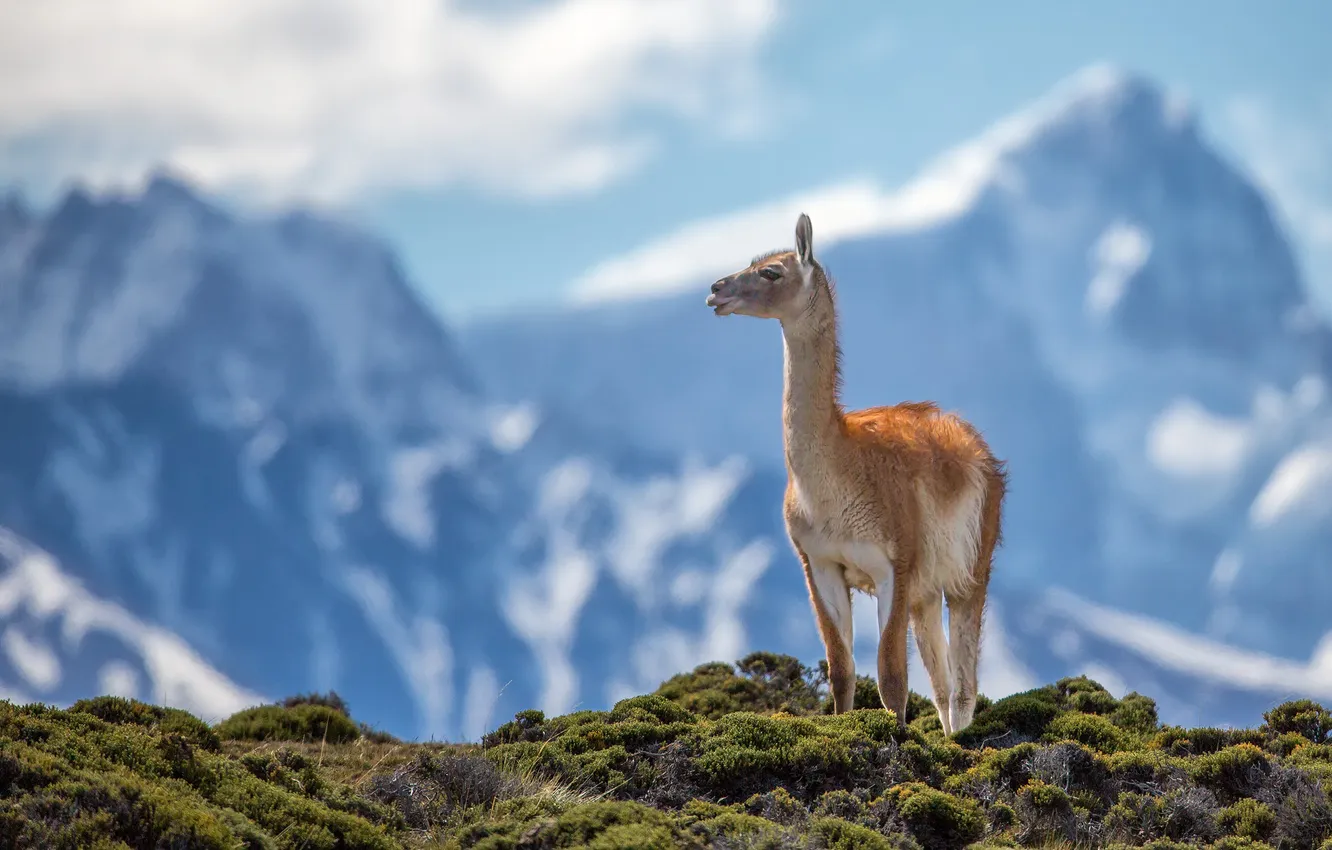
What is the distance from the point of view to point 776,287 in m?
13.2

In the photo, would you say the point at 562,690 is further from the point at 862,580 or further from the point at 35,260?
the point at 862,580

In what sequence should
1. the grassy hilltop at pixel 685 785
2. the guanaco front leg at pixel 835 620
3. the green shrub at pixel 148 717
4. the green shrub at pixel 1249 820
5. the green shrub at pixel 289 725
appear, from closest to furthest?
the grassy hilltop at pixel 685 785 < the green shrub at pixel 1249 820 < the green shrub at pixel 148 717 < the guanaco front leg at pixel 835 620 < the green shrub at pixel 289 725

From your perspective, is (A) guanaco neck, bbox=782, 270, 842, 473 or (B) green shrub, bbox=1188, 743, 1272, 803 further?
(A) guanaco neck, bbox=782, 270, 842, 473

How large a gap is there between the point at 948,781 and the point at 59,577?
138 m

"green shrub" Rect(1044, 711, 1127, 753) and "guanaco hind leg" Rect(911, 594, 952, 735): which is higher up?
"guanaco hind leg" Rect(911, 594, 952, 735)

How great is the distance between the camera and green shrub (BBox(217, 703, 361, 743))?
53.3 ft

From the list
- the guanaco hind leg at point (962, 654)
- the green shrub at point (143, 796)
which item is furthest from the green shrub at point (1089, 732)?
the green shrub at point (143, 796)

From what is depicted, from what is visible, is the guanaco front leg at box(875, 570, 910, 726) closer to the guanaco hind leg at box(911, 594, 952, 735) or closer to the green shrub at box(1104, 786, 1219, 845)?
the guanaco hind leg at box(911, 594, 952, 735)

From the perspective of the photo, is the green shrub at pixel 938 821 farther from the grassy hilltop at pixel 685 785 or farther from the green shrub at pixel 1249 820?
the green shrub at pixel 1249 820

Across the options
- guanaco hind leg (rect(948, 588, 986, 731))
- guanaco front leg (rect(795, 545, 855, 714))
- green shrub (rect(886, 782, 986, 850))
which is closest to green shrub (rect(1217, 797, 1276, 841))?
green shrub (rect(886, 782, 986, 850))

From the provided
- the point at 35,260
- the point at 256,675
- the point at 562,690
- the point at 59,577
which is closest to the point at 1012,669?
the point at 562,690

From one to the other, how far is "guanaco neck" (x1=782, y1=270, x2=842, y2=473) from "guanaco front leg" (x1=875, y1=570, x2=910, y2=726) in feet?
4.14

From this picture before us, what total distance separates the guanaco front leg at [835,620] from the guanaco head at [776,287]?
7.28 ft

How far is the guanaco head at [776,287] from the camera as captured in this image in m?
13.2
